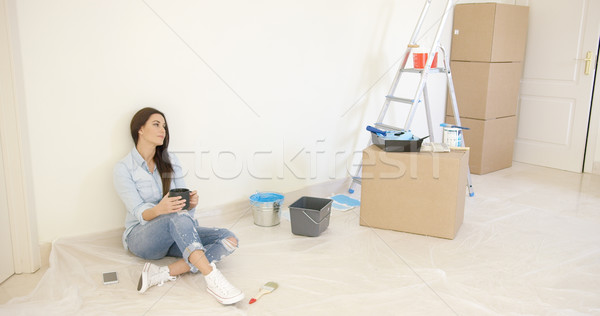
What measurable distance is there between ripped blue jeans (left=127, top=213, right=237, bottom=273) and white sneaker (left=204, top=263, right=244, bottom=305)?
0.52 ft

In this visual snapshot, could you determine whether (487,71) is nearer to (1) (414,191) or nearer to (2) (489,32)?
(2) (489,32)

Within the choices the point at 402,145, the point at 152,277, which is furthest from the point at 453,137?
the point at 152,277

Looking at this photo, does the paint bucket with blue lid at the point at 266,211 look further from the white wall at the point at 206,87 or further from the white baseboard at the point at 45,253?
the white baseboard at the point at 45,253

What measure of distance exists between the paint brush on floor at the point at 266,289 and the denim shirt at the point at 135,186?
21.7 inches

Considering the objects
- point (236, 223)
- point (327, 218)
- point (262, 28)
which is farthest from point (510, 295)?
point (262, 28)

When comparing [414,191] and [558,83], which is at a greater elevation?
[558,83]

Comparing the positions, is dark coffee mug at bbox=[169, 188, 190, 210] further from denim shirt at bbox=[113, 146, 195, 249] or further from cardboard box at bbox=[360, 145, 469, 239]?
cardboard box at bbox=[360, 145, 469, 239]

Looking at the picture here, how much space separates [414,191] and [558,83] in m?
2.38

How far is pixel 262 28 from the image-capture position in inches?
120

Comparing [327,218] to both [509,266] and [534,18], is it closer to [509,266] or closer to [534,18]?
[509,266]

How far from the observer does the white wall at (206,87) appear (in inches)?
92.2

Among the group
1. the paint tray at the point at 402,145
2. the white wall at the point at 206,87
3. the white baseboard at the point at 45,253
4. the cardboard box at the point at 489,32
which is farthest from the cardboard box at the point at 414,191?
the white baseboard at the point at 45,253

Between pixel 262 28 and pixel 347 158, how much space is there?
1.23m

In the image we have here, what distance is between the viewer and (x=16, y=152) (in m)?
2.25
